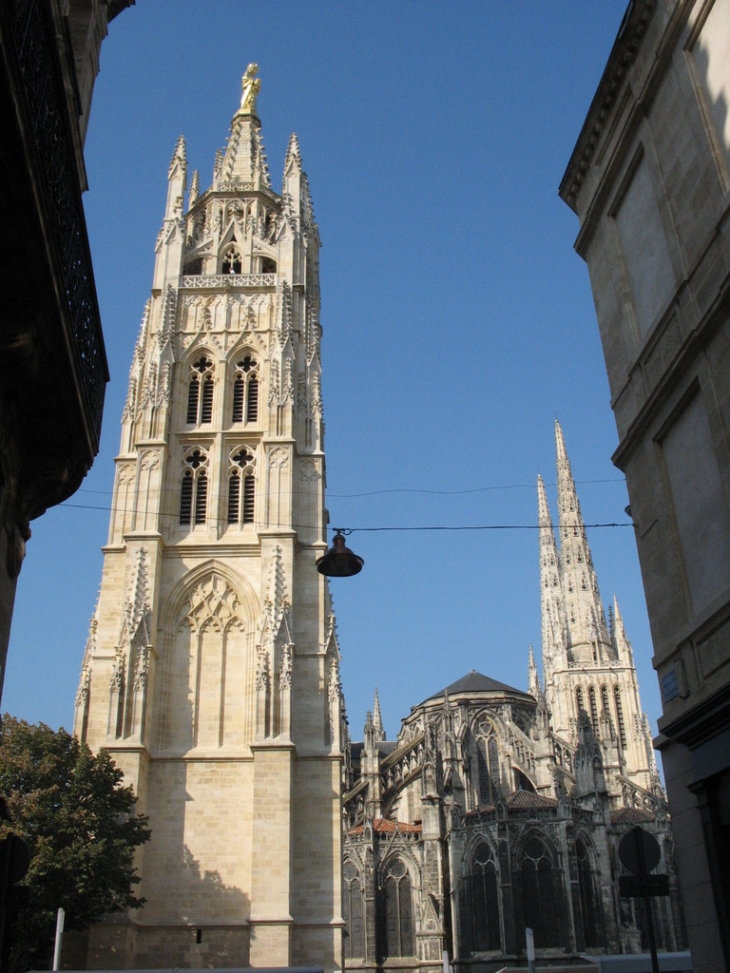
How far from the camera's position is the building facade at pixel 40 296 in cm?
606

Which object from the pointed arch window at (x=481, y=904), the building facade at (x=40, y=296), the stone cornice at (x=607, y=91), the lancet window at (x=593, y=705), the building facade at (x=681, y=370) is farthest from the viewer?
the lancet window at (x=593, y=705)

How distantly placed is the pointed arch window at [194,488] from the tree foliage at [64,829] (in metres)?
8.94

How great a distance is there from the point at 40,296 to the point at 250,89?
4420 centimetres

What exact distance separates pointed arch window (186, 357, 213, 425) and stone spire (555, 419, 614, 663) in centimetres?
5051

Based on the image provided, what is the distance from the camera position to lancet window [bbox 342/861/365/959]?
44594 millimetres

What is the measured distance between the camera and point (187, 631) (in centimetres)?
2898

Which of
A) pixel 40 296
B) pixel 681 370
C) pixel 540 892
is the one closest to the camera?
pixel 40 296

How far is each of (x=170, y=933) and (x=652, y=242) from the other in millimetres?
21873

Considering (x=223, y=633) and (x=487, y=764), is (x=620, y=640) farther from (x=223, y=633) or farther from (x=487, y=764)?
(x=223, y=633)

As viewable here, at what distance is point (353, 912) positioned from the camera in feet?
150

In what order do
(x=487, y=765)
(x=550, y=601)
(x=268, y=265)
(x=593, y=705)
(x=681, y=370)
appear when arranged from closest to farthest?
(x=681, y=370) < (x=268, y=265) < (x=487, y=765) < (x=593, y=705) < (x=550, y=601)

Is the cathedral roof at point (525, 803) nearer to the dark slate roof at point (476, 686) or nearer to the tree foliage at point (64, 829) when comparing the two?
the dark slate roof at point (476, 686)

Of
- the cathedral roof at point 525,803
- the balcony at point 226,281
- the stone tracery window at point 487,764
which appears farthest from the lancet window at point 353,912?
the balcony at point 226,281

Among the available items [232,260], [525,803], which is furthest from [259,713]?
[525,803]
